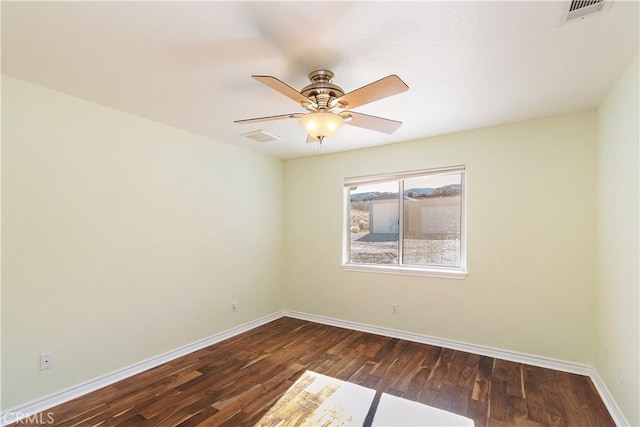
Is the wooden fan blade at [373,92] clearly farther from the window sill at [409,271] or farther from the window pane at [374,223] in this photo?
the window sill at [409,271]

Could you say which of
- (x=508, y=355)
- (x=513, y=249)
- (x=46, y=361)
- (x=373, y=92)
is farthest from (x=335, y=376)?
(x=373, y=92)

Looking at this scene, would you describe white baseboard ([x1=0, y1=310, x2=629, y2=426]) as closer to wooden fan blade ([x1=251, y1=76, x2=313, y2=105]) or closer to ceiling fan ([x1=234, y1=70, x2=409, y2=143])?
ceiling fan ([x1=234, y1=70, x2=409, y2=143])

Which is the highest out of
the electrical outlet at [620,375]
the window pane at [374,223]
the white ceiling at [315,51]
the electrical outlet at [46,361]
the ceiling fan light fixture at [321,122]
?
the white ceiling at [315,51]

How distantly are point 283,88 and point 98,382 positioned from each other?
9.35 feet

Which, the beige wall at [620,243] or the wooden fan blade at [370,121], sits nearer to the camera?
the beige wall at [620,243]

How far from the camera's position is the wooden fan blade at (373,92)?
1.62 m

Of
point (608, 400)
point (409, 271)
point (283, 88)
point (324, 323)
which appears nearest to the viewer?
point (283, 88)

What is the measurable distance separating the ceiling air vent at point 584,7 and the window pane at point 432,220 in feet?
6.86

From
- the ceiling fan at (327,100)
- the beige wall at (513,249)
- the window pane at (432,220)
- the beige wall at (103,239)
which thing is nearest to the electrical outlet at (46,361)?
the beige wall at (103,239)

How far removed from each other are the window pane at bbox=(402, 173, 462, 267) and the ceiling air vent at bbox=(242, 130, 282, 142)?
1765mm

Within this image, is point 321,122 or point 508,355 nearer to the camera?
point 321,122

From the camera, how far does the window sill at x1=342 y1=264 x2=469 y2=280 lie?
3.35 metres

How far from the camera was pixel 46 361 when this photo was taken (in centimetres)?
228

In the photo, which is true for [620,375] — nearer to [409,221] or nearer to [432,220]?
[432,220]
